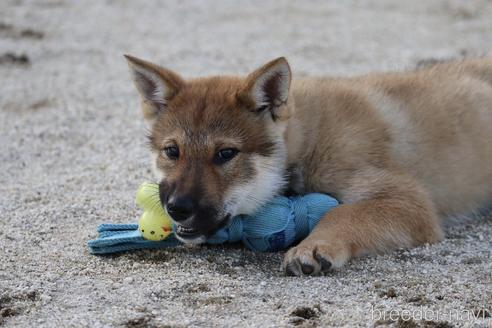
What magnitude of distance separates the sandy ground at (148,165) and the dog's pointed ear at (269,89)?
80 cm

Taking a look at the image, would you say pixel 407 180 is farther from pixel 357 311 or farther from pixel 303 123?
pixel 357 311

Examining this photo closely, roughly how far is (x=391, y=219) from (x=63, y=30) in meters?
6.38

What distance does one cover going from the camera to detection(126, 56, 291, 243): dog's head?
4238 mm

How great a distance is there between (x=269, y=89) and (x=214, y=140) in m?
0.43

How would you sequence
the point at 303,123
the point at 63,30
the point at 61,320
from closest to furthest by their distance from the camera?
the point at 61,320 < the point at 303,123 < the point at 63,30

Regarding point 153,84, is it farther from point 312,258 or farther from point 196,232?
point 312,258

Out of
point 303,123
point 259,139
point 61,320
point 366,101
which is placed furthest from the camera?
point 366,101

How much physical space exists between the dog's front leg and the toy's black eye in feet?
2.60

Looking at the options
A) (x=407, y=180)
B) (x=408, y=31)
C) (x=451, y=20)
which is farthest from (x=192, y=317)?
(x=451, y=20)

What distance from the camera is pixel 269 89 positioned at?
4.54 metres

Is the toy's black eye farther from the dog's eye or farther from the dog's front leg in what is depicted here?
the dog's front leg

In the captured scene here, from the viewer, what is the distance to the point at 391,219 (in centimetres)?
466

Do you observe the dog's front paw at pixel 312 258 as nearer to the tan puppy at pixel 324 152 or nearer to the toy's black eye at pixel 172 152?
the tan puppy at pixel 324 152

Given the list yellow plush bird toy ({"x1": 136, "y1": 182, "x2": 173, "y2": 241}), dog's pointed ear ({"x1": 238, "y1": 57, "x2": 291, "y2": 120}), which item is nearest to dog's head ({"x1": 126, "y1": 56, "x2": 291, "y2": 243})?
dog's pointed ear ({"x1": 238, "y1": 57, "x2": 291, "y2": 120})
